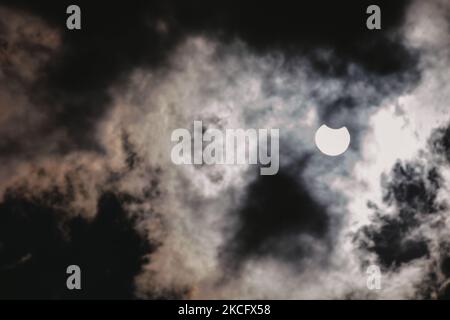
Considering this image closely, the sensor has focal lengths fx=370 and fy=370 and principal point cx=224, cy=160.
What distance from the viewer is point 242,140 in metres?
15.7

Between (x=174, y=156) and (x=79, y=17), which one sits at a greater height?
(x=79, y=17)

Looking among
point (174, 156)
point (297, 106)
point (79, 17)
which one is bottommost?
point (174, 156)
